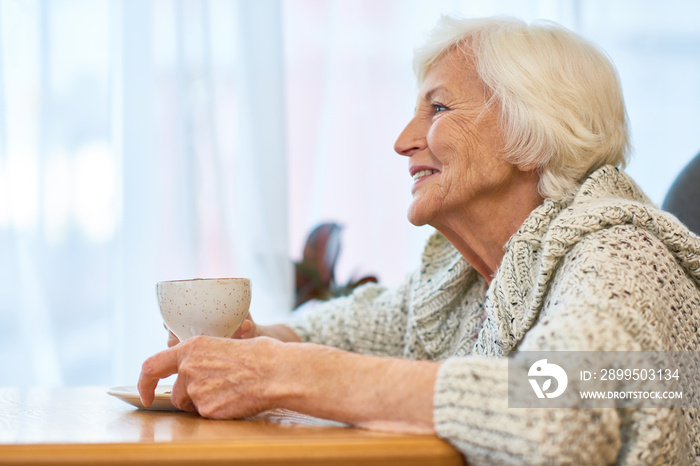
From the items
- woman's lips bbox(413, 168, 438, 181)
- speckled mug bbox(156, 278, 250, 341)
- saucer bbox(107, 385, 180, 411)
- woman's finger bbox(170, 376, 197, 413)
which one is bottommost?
saucer bbox(107, 385, 180, 411)

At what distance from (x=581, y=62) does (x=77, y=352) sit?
5.27 ft

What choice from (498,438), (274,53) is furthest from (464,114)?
(274,53)

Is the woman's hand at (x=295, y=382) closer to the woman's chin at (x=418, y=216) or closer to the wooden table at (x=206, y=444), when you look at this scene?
the wooden table at (x=206, y=444)

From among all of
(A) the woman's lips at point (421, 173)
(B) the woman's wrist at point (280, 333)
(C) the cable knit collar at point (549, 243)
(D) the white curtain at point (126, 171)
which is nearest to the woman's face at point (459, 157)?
(A) the woman's lips at point (421, 173)

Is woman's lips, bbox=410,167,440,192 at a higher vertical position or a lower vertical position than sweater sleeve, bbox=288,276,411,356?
higher

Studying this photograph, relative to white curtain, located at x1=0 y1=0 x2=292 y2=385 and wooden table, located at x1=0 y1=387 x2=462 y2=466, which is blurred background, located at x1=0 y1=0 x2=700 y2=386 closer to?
white curtain, located at x1=0 y1=0 x2=292 y2=385

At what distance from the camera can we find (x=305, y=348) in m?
0.73

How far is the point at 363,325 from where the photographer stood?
1413 millimetres

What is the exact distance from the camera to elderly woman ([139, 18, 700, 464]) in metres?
0.64

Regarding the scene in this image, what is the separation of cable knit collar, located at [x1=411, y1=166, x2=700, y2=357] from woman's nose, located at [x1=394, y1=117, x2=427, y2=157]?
285 millimetres

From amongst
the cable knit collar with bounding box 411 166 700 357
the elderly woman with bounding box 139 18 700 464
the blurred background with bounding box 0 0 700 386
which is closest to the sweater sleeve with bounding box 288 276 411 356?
the elderly woman with bounding box 139 18 700 464

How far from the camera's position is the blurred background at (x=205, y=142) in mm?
1906

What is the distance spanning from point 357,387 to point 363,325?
73 centimetres

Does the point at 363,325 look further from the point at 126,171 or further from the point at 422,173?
the point at 126,171
